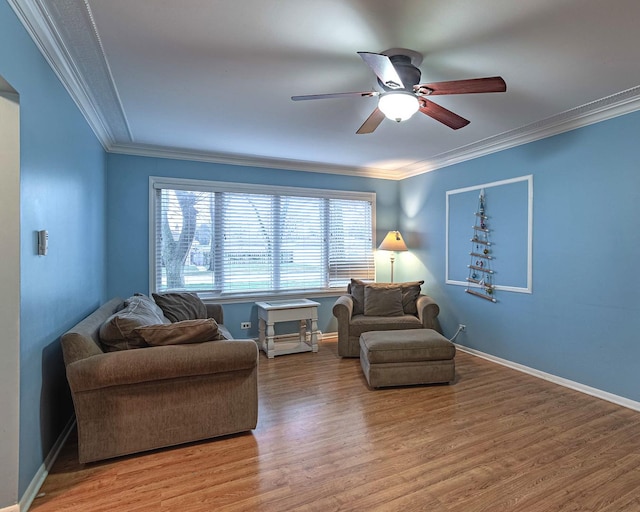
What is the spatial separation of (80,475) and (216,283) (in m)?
2.65

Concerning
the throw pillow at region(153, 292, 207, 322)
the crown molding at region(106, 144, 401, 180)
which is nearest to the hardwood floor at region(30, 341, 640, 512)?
the throw pillow at region(153, 292, 207, 322)

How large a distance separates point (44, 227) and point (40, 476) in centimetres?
137

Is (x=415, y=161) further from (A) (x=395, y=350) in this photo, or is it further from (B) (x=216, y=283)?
(B) (x=216, y=283)

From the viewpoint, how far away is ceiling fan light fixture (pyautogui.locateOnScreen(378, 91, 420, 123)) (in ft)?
7.11

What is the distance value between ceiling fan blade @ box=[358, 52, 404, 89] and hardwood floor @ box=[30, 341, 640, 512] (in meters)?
2.26

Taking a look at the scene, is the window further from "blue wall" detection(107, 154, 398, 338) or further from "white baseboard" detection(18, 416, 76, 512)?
"white baseboard" detection(18, 416, 76, 512)

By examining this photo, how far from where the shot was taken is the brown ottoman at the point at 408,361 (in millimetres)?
3193

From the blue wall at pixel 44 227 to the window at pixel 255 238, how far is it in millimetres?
1407

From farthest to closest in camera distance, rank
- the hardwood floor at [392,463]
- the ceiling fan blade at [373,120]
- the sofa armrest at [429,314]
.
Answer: the sofa armrest at [429,314]
the ceiling fan blade at [373,120]
the hardwood floor at [392,463]

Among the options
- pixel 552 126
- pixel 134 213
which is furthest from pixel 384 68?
pixel 134 213

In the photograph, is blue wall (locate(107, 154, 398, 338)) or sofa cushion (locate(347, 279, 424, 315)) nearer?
blue wall (locate(107, 154, 398, 338))

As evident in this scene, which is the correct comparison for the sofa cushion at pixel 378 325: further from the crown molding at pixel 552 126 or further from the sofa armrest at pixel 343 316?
the crown molding at pixel 552 126

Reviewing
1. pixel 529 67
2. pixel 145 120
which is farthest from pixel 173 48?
pixel 529 67

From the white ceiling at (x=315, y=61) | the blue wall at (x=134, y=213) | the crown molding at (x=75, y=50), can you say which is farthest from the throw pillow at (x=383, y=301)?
the crown molding at (x=75, y=50)
